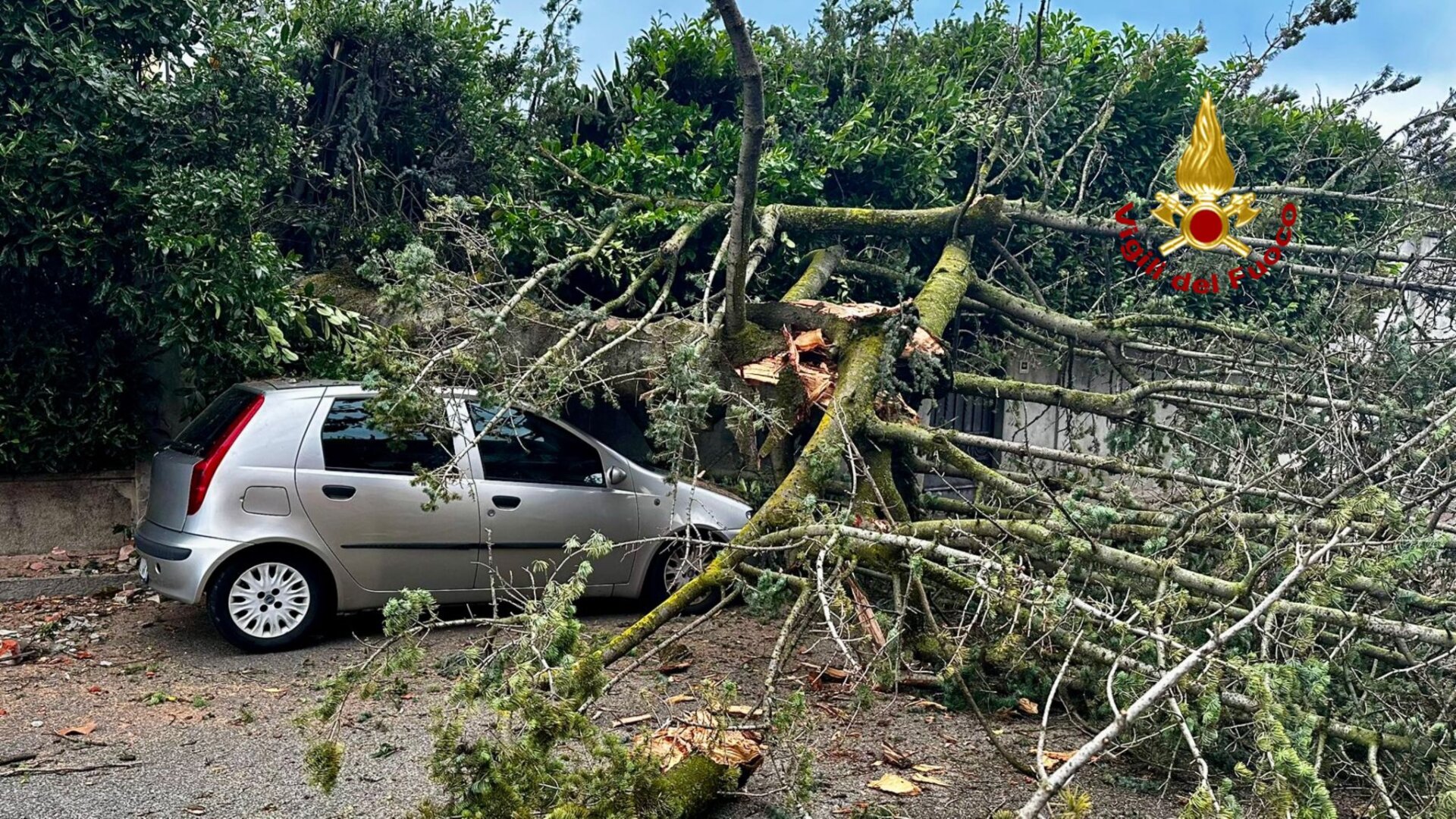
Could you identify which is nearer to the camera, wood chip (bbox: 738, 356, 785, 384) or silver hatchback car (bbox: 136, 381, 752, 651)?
silver hatchback car (bbox: 136, 381, 752, 651)

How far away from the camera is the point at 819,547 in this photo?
4.29 m

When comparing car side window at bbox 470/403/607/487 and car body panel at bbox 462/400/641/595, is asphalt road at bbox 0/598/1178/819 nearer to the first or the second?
car body panel at bbox 462/400/641/595

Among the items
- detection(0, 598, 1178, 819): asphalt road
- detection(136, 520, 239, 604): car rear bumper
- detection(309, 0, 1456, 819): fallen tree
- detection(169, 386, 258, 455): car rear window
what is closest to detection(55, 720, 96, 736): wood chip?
detection(0, 598, 1178, 819): asphalt road

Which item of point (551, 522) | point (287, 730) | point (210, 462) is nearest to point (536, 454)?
point (551, 522)

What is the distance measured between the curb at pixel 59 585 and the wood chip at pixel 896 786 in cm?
582

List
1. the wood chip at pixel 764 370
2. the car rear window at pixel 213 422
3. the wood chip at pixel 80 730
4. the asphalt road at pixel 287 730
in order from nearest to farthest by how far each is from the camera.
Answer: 1. the asphalt road at pixel 287 730
2. the wood chip at pixel 80 730
3. the car rear window at pixel 213 422
4. the wood chip at pixel 764 370

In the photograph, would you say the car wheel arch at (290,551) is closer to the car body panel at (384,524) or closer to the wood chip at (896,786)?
the car body panel at (384,524)

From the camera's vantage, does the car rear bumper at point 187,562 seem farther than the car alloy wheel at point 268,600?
No

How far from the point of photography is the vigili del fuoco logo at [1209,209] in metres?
7.45

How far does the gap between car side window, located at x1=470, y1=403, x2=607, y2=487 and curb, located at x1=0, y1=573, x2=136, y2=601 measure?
9.82 feet

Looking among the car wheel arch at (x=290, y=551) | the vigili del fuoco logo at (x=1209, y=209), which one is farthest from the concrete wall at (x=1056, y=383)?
the car wheel arch at (x=290, y=551)

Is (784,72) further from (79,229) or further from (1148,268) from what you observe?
(79,229)

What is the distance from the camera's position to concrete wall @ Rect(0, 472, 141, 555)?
7.61 metres

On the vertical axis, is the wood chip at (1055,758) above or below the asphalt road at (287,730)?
above
